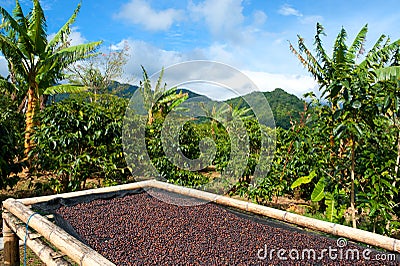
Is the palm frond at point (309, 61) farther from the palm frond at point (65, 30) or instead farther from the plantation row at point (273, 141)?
the palm frond at point (65, 30)

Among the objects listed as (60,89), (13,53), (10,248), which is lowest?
(10,248)

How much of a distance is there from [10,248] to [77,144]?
5.42 feet

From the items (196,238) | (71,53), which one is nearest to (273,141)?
(196,238)

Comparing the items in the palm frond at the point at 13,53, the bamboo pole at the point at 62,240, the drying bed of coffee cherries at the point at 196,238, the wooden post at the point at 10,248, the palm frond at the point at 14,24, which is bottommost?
Answer: the wooden post at the point at 10,248

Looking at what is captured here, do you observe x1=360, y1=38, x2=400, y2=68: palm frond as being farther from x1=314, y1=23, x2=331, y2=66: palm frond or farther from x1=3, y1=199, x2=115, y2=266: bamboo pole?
x1=3, y1=199, x2=115, y2=266: bamboo pole

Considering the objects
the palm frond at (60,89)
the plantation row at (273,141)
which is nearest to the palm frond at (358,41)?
the plantation row at (273,141)

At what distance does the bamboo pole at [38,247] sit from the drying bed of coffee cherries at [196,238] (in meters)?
0.29

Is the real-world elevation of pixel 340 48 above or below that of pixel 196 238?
above

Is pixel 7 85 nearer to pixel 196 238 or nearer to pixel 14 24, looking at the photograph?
pixel 14 24

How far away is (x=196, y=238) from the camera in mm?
2480

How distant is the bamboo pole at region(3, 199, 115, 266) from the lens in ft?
5.56

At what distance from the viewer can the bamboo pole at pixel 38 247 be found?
6.41 ft

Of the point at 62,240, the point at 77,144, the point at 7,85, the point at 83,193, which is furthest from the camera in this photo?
the point at 7,85

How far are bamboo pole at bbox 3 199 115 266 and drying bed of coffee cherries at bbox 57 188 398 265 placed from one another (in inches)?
12.0
